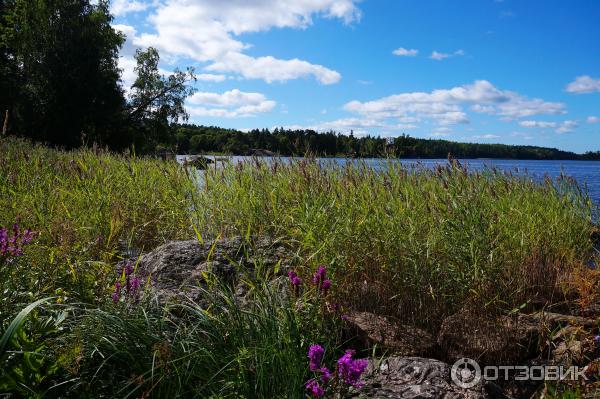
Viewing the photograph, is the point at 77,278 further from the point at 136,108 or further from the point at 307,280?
the point at 136,108

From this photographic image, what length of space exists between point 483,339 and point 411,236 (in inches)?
36.5

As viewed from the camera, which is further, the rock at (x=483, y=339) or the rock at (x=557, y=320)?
the rock at (x=557, y=320)

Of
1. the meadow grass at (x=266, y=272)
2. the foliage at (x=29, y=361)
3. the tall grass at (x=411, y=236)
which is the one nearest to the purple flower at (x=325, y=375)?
the meadow grass at (x=266, y=272)

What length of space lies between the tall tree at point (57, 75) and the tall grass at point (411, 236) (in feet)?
77.5

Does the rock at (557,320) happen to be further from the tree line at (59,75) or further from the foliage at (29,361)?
the tree line at (59,75)

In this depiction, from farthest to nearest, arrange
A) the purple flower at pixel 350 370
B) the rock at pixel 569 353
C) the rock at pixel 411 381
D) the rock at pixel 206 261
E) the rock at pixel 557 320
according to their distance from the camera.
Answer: the rock at pixel 206 261 < the rock at pixel 557 320 < the rock at pixel 569 353 < the rock at pixel 411 381 < the purple flower at pixel 350 370

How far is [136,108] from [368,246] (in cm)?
3058

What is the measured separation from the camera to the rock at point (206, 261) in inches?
157

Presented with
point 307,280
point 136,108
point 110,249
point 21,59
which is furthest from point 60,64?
point 307,280

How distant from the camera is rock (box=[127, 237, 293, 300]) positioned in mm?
3982

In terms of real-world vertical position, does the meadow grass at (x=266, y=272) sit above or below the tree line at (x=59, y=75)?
below

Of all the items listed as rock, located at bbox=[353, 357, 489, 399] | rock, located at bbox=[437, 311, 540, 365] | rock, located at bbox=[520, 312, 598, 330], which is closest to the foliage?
rock, located at bbox=[353, 357, 489, 399]

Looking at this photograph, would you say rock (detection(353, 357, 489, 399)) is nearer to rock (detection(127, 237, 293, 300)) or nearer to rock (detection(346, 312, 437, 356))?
rock (detection(346, 312, 437, 356))

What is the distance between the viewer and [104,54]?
2875 cm
